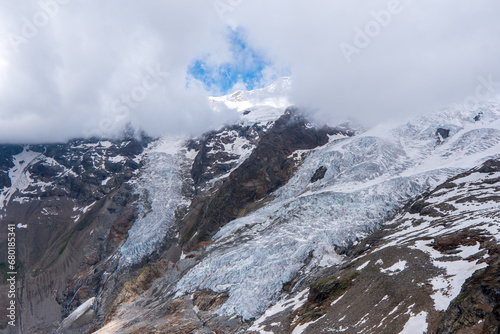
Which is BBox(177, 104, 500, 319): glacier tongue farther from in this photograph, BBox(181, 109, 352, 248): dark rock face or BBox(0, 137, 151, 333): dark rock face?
BBox(0, 137, 151, 333): dark rock face

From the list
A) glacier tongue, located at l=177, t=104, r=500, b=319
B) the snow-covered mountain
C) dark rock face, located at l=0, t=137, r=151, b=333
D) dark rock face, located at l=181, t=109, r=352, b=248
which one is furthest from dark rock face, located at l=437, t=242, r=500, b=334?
dark rock face, located at l=0, t=137, r=151, b=333

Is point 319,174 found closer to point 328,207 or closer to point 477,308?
point 328,207

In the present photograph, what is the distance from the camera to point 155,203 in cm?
14688

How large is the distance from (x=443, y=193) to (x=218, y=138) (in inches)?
5628

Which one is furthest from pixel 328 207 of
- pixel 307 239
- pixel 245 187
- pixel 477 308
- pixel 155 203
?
pixel 155 203

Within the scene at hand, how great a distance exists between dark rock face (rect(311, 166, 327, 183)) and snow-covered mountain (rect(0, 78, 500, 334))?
0.34m

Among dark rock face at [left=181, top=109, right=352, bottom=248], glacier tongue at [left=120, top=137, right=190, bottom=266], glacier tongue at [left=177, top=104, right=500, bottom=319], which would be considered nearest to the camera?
glacier tongue at [left=177, top=104, right=500, bottom=319]

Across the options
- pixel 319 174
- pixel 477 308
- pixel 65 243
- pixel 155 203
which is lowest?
pixel 477 308

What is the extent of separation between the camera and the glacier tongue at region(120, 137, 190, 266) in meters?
111

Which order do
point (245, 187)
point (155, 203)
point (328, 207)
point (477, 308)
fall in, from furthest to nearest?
point (155, 203), point (245, 187), point (328, 207), point (477, 308)

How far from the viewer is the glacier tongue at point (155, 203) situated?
111 meters

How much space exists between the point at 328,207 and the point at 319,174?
90.7ft

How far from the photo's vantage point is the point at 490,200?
165 feet

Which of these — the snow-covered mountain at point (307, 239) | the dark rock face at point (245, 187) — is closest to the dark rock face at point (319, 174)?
the snow-covered mountain at point (307, 239)
